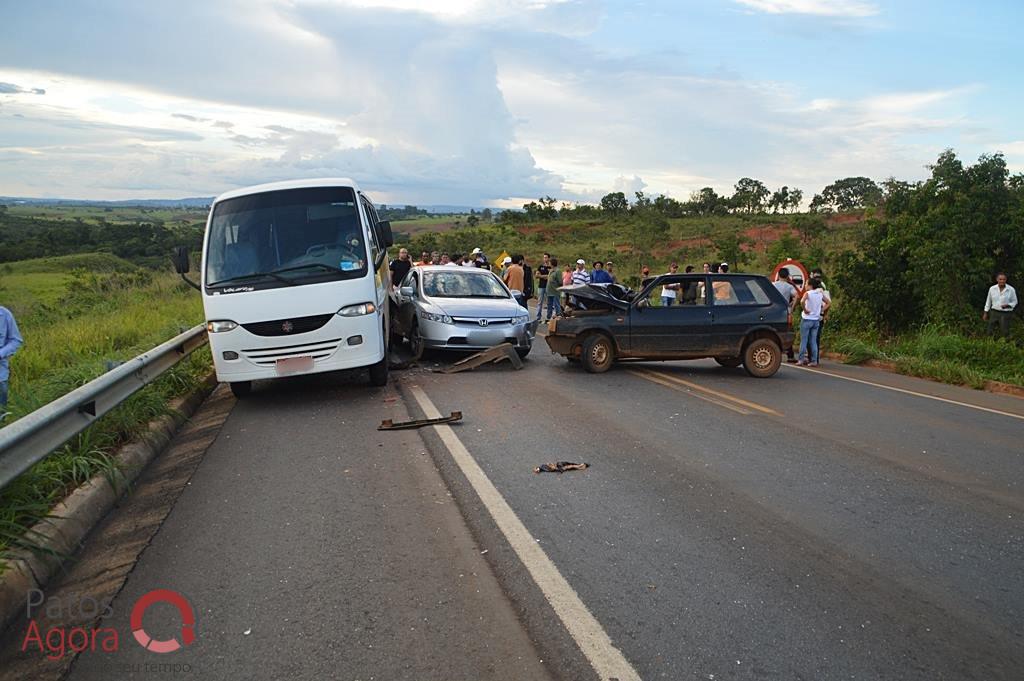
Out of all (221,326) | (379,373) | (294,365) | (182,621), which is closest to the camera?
(182,621)

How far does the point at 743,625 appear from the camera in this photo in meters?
3.89

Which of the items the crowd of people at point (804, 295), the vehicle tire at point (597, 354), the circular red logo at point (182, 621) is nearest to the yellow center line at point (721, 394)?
the vehicle tire at point (597, 354)

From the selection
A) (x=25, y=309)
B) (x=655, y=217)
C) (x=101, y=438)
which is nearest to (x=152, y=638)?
(x=101, y=438)

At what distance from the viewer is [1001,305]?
15.7 metres

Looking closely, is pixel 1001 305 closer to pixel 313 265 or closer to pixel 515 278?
pixel 515 278

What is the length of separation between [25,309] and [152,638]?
2300 centimetres

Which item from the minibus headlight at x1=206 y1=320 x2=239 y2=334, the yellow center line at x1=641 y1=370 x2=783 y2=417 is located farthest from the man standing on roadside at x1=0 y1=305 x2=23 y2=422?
the yellow center line at x1=641 y1=370 x2=783 y2=417

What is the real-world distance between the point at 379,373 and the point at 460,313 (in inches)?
98.7

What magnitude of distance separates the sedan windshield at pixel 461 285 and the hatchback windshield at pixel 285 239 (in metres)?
3.40

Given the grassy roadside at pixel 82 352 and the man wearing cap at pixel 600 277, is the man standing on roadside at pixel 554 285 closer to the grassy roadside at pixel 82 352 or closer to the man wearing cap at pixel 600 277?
the man wearing cap at pixel 600 277

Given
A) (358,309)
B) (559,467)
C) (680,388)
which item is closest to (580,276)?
(680,388)

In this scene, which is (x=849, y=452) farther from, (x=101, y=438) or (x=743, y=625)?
(x=101, y=438)

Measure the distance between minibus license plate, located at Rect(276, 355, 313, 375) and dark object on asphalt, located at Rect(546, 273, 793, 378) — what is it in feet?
14.7

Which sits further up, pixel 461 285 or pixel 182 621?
pixel 461 285
